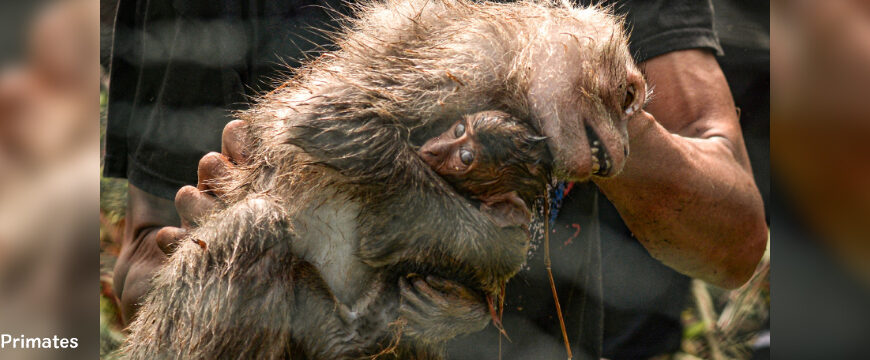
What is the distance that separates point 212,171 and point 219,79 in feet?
0.57

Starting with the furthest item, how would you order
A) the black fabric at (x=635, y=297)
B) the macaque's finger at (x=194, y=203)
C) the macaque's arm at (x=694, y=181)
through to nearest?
the black fabric at (x=635, y=297) < the macaque's arm at (x=694, y=181) < the macaque's finger at (x=194, y=203)

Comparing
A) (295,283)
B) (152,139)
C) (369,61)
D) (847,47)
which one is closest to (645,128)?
(847,47)

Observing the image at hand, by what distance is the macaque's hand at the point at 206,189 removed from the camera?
95cm

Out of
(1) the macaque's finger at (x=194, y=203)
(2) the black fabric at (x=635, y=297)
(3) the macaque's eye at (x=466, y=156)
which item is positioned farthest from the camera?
(2) the black fabric at (x=635, y=297)

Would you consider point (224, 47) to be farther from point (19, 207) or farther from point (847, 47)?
point (847, 47)

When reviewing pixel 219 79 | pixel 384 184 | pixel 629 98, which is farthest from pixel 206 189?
pixel 629 98

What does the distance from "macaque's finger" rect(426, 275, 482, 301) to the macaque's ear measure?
0.26 feet

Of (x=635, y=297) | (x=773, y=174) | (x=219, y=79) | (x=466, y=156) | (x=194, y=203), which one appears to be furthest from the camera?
(x=635, y=297)

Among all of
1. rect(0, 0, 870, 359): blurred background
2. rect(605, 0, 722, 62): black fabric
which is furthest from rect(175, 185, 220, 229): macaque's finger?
rect(605, 0, 722, 62): black fabric

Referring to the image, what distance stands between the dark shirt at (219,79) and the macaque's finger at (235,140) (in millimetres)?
94

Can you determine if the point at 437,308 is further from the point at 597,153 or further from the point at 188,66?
the point at 188,66

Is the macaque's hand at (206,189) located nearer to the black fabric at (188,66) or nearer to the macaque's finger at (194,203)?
the macaque's finger at (194,203)

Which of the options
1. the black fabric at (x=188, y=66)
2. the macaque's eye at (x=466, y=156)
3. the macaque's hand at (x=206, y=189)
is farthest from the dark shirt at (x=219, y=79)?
the macaque's eye at (x=466, y=156)

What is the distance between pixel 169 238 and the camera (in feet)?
3.21
